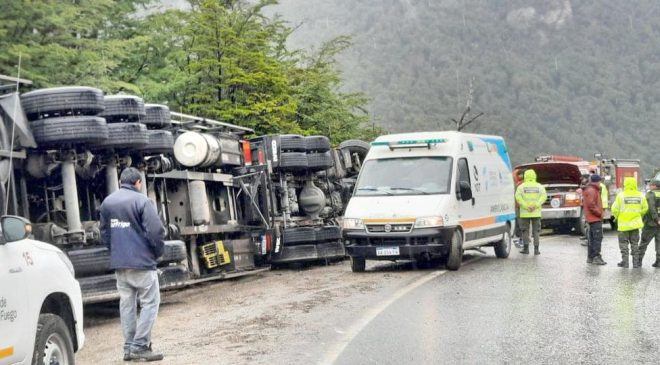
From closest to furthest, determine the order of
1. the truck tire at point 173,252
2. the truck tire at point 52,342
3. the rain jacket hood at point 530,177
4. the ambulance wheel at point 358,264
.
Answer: the truck tire at point 52,342
the truck tire at point 173,252
the ambulance wheel at point 358,264
the rain jacket hood at point 530,177

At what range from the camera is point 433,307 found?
1052cm

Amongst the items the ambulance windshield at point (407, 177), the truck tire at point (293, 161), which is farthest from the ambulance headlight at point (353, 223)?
the truck tire at point (293, 161)

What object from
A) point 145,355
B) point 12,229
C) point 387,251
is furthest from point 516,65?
point 12,229

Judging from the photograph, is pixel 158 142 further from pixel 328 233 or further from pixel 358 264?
pixel 328 233

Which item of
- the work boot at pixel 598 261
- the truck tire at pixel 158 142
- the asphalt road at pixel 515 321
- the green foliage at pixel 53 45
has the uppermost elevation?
the green foliage at pixel 53 45

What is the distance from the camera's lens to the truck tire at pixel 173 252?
1175 centimetres

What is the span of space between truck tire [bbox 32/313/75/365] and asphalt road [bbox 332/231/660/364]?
221 cm

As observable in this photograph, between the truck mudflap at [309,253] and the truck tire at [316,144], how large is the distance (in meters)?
2.04

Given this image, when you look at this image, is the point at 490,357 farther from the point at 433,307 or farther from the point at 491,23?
the point at 491,23

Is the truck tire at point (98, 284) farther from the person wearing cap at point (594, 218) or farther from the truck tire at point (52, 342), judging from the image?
the person wearing cap at point (594, 218)

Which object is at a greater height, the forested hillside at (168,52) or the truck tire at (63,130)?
the forested hillside at (168,52)

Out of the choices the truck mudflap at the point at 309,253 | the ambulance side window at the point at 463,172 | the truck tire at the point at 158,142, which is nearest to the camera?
the truck tire at the point at 158,142

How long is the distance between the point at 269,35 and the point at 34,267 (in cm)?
2520

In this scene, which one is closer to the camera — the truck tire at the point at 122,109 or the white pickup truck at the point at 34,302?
the white pickup truck at the point at 34,302
